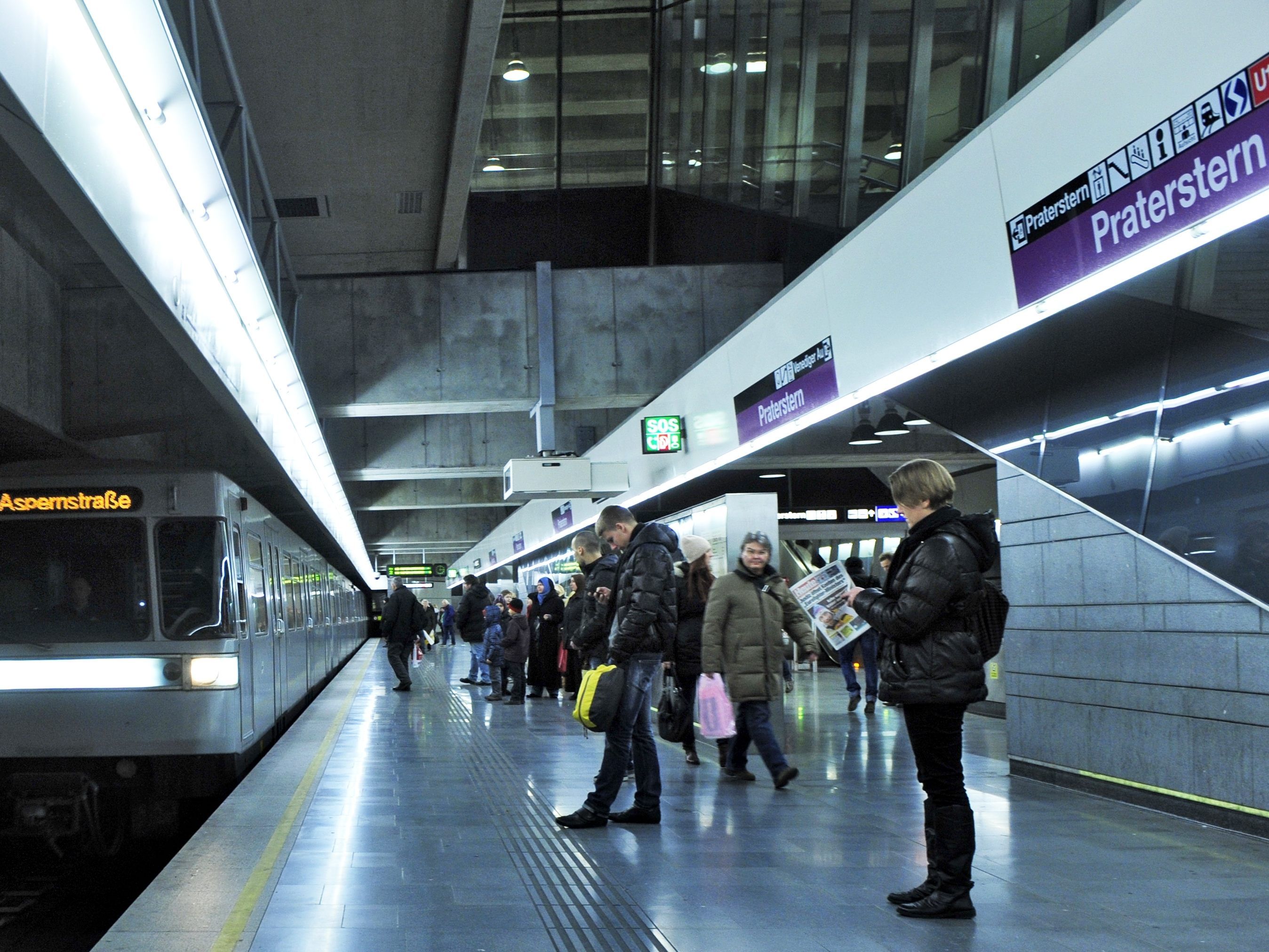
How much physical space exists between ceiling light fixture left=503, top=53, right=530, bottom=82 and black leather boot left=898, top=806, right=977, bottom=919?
72.1ft

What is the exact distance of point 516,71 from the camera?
25047mm

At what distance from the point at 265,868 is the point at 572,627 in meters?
10.1

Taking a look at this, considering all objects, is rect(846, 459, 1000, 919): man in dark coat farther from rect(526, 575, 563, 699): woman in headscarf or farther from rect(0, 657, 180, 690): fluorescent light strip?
rect(526, 575, 563, 699): woman in headscarf

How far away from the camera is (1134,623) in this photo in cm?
787

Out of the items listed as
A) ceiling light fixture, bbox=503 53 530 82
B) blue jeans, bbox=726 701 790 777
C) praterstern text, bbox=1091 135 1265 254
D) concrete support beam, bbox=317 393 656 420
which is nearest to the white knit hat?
blue jeans, bbox=726 701 790 777

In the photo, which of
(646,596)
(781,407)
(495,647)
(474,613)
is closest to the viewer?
(646,596)

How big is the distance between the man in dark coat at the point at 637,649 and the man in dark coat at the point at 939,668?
2.00 metres

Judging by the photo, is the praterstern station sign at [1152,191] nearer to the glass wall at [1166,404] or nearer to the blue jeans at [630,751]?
the glass wall at [1166,404]

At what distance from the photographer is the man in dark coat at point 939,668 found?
5.06 metres

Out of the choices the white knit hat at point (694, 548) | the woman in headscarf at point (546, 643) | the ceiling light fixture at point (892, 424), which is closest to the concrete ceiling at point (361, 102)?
the white knit hat at point (694, 548)

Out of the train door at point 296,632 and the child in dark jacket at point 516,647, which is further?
the child in dark jacket at point 516,647

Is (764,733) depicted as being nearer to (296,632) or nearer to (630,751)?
(630,751)

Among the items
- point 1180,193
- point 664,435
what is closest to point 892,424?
point 664,435

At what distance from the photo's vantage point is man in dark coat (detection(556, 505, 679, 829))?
7086mm
